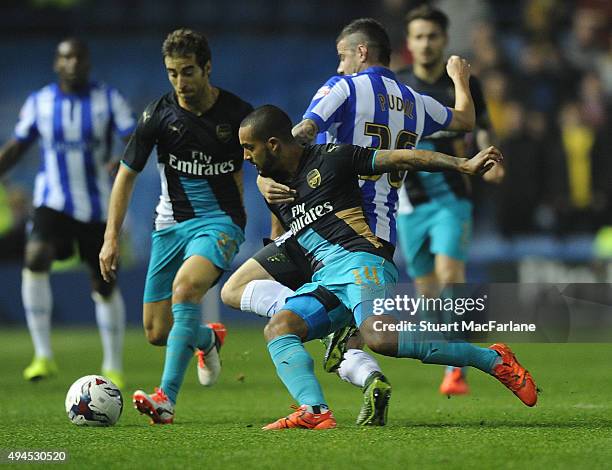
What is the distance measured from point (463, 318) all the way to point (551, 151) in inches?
416

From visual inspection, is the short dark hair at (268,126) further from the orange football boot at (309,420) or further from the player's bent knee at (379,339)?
the orange football boot at (309,420)

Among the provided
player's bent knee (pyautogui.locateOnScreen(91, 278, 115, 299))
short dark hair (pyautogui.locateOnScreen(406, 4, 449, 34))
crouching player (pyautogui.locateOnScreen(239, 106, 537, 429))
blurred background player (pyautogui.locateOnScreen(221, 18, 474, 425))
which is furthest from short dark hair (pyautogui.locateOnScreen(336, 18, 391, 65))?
player's bent knee (pyautogui.locateOnScreen(91, 278, 115, 299))

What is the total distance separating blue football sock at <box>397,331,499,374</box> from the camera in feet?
19.0

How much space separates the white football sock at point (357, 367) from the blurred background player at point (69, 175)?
333 centimetres

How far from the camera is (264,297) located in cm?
650

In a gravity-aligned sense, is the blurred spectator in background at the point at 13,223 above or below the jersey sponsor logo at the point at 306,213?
above

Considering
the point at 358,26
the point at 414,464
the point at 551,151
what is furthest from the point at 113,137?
the point at 551,151

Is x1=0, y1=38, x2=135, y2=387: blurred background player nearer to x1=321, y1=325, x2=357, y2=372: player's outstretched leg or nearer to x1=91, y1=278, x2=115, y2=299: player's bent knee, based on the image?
x1=91, y1=278, x2=115, y2=299: player's bent knee

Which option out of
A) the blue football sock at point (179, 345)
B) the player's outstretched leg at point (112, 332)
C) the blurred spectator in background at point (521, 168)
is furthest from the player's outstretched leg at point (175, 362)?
the blurred spectator in background at point (521, 168)

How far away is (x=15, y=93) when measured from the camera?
2131cm

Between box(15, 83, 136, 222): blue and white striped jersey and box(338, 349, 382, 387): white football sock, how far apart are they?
147 inches

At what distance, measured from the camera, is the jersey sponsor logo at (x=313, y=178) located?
6.05 m

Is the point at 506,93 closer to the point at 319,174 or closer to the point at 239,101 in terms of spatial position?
the point at 239,101

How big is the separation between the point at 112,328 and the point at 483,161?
4519 mm
